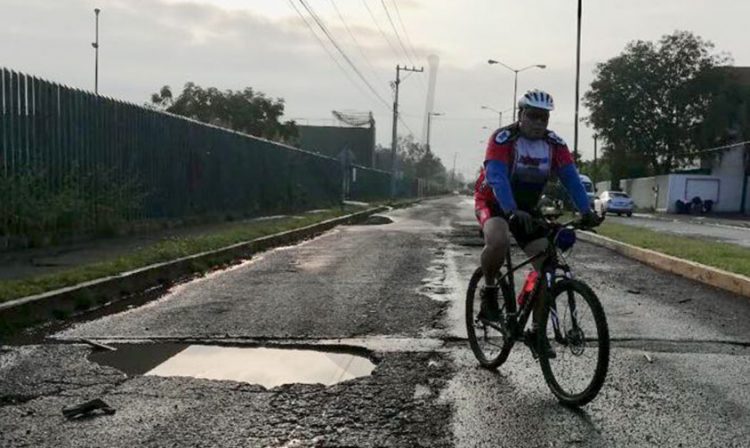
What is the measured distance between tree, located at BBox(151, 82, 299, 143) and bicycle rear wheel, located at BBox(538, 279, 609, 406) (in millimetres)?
51741

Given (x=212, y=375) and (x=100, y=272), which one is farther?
(x=100, y=272)

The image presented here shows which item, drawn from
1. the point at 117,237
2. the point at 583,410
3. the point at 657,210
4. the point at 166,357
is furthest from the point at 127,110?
the point at 657,210

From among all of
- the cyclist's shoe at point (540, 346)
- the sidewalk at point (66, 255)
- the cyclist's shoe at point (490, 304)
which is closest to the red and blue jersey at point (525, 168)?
the cyclist's shoe at point (490, 304)

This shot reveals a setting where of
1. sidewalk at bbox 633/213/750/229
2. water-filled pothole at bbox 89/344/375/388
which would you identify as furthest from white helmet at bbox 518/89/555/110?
sidewalk at bbox 633/213/750/229

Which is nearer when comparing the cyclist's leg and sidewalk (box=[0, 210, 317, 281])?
the cyclist's leg

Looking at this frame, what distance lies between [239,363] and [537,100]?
2.77 meters

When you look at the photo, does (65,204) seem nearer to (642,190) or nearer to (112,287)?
(112,287)

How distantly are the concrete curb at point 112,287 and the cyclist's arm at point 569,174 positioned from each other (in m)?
4.80

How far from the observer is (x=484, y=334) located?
554 cm

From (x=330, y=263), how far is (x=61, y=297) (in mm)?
5106

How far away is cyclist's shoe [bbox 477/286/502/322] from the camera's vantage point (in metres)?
5.25

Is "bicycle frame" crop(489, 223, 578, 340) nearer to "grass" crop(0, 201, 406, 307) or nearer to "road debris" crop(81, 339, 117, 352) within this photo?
"road debris" crop(81, 339, 117, 352)

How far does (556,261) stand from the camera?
468 centimetres

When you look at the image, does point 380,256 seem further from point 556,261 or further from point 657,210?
point 657,210
